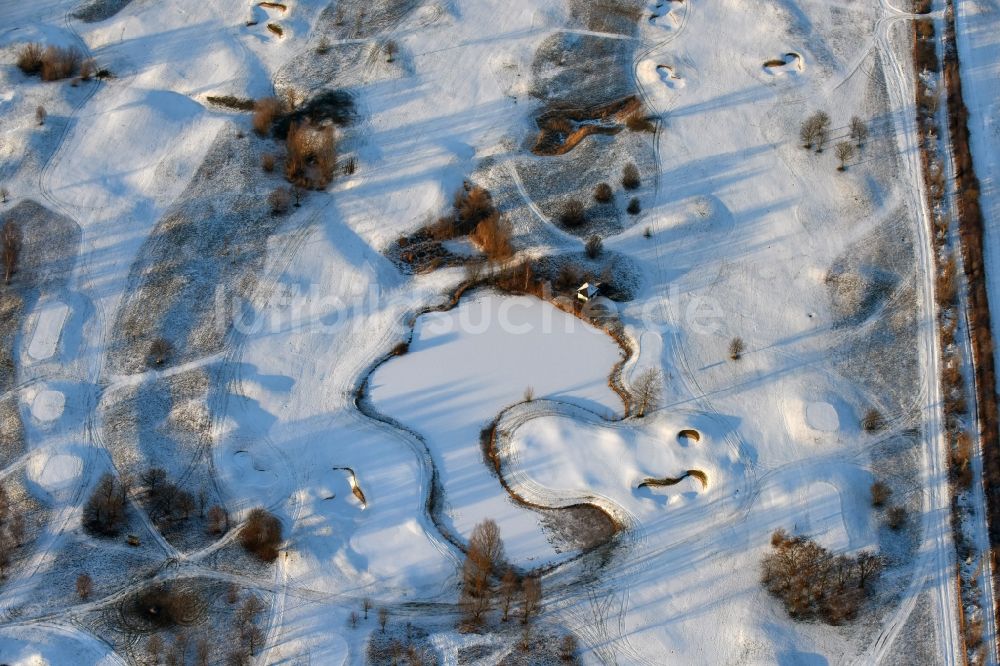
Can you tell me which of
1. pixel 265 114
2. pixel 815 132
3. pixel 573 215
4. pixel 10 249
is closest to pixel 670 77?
pixel 815 132

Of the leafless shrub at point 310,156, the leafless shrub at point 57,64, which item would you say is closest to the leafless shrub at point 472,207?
the leafless shrub at point 310,156

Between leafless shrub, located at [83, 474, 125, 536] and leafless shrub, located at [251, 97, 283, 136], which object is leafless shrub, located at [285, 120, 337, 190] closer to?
leafless shrub, located at [251, 97, 283, 136]

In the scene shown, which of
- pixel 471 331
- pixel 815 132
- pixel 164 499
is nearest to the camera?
pixel 164 499

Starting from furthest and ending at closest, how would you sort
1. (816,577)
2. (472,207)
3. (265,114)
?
(265,114) → (472,207) → (816,577)

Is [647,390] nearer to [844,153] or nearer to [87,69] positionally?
[844,153]

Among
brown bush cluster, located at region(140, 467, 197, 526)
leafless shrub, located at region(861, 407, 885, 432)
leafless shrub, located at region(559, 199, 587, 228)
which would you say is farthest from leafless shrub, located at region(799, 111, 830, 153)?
brown bush cluster, located at region(140, 467, 197, 526)

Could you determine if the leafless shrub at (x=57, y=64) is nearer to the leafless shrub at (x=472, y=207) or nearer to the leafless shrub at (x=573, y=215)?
the leafless shrub at (x=472, y=207)

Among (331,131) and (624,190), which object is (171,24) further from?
(624,190)
